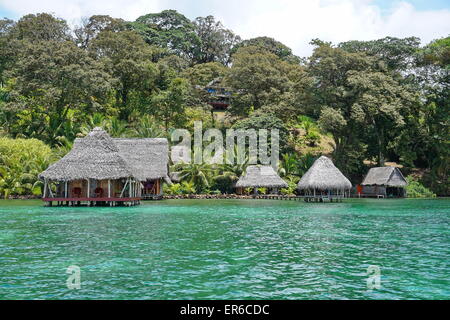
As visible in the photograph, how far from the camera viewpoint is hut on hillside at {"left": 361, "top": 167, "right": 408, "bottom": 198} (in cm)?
3731

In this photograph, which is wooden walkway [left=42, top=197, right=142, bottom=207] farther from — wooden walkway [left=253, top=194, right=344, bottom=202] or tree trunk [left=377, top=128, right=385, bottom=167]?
tree trunk [left=377, top=128, right=385, bottom=167]

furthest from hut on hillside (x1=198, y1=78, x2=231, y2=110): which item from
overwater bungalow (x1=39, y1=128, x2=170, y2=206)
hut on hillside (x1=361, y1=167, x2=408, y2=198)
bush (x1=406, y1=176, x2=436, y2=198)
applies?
overwater bungalow (x1=39, y1=128, x2=170, y2=206)

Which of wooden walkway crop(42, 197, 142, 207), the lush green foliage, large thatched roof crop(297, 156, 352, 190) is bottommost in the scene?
wooden walkway crop(42, 197, 142, 207)

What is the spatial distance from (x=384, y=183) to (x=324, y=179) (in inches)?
288

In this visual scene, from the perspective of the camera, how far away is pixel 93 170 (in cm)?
2594

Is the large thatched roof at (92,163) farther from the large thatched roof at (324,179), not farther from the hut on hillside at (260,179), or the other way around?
the large thatched roof at (324,179)

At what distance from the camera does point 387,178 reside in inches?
1462

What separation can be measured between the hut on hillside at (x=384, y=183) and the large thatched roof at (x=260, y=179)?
7.65 meters

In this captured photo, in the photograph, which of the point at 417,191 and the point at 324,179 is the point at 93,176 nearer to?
the point at 324,179

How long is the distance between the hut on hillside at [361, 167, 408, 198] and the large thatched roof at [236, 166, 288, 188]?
765 centimetres

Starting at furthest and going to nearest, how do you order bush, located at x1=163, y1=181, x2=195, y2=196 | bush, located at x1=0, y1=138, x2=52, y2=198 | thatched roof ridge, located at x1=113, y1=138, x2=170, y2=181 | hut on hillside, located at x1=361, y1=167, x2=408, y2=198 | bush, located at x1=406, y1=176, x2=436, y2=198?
1. bush, located at x1=406, y1=176, x2=436, y2=198
2. hut on hillside, located at x1=361, y1=167, x2=408, y2=198
3. bush, located at x1=163, y1=181, x2=195, y2=196
4. thatched roof ridge, located at x1=113, y1=138, x2=170, y2=181
5. bush, located at x1=0, y1=138, x2=52, y2=198

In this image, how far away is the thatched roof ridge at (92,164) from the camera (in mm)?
25797

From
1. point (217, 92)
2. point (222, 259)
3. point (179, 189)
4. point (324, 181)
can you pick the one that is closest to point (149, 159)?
point (179, 189)

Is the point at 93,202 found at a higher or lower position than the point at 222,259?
higher
